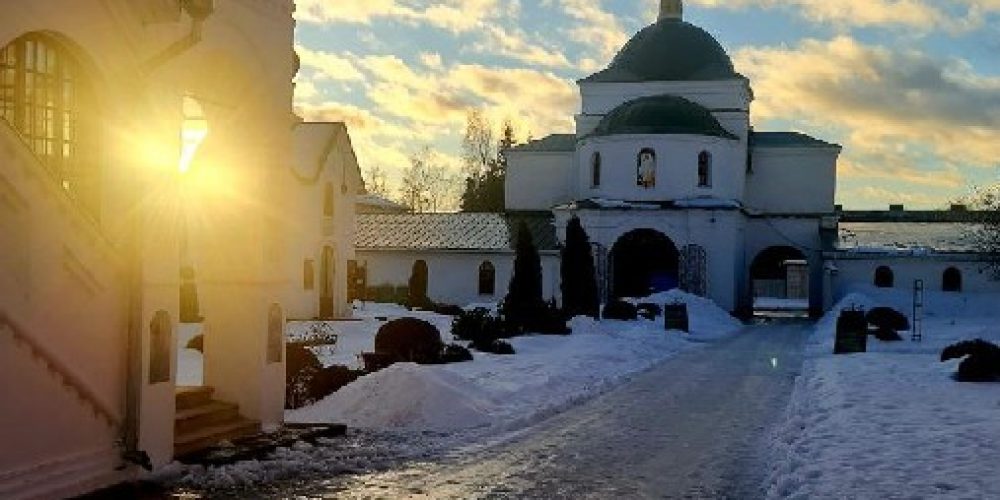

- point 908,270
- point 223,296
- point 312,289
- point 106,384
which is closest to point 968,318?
point 908,270

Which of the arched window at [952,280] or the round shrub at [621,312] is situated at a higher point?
the arched window at [952,280]

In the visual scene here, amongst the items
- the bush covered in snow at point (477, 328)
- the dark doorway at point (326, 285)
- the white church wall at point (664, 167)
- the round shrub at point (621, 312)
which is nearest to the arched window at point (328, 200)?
the dark doorway at point (326, 285)

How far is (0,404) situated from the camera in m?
8.78

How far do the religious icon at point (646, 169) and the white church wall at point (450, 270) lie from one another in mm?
5296

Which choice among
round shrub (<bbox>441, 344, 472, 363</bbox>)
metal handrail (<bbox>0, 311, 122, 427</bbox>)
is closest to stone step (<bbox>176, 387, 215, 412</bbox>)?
metal handrail (<bbox>0, 311, 122, 427</bbox>)

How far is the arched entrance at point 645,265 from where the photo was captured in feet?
166

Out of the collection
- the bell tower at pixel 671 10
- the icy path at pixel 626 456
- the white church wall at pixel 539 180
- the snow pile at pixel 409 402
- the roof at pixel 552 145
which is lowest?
A: the icy path at pixel 626 456

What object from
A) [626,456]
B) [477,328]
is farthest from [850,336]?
[626,456]

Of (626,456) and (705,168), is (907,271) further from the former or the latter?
(626,456)

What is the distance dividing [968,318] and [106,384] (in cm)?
4266

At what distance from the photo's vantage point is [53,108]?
1000 centimetres

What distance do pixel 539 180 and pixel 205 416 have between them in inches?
1758

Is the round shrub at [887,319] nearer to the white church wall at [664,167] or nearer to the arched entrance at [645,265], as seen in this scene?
the white church wall at [664,167]

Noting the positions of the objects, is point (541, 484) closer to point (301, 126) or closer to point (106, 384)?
point (106, 384)
